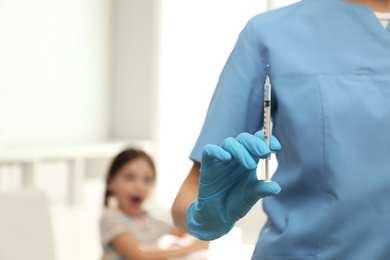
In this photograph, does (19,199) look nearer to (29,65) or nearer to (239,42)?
(239,42)

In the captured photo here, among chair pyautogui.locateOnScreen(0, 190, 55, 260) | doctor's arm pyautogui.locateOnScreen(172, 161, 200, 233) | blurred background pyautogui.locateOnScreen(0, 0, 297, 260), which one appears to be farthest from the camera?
blurred background pyautogui.locateOnScreen(0, 0, 297, 260)

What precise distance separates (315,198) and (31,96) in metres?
2.12

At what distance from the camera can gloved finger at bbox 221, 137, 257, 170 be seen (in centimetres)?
36

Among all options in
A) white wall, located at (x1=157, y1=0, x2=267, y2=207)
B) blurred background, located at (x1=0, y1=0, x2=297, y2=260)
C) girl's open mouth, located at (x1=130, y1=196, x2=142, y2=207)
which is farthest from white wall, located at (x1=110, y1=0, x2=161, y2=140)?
white wall, located at (x1=157, y1=0, x2=267, y2=207)

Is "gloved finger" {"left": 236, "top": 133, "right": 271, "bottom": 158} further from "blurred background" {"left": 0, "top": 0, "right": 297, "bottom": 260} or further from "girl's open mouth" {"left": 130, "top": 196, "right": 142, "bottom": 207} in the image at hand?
"girl's open mouth" {"left": 130, "top": 196, "right": 142, "bottom": 207}

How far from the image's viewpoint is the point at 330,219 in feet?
1.53

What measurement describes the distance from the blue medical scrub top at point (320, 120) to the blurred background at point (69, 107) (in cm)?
80

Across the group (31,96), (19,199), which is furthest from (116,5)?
(19,199)

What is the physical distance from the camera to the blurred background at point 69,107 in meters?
2.06

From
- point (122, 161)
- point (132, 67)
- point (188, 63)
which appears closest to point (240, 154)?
point (188, 63)

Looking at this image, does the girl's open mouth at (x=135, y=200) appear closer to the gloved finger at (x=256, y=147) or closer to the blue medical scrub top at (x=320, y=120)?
the blue medical scrub top at (x=320, y=120)

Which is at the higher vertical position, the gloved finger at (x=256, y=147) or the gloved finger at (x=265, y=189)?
the gloved finger at (x=256, y=147)

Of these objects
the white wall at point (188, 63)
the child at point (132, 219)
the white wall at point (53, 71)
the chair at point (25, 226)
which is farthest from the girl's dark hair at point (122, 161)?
the white wall at point (53, 71)

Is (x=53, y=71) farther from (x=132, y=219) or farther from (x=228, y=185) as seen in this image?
(x=228, y=185)
